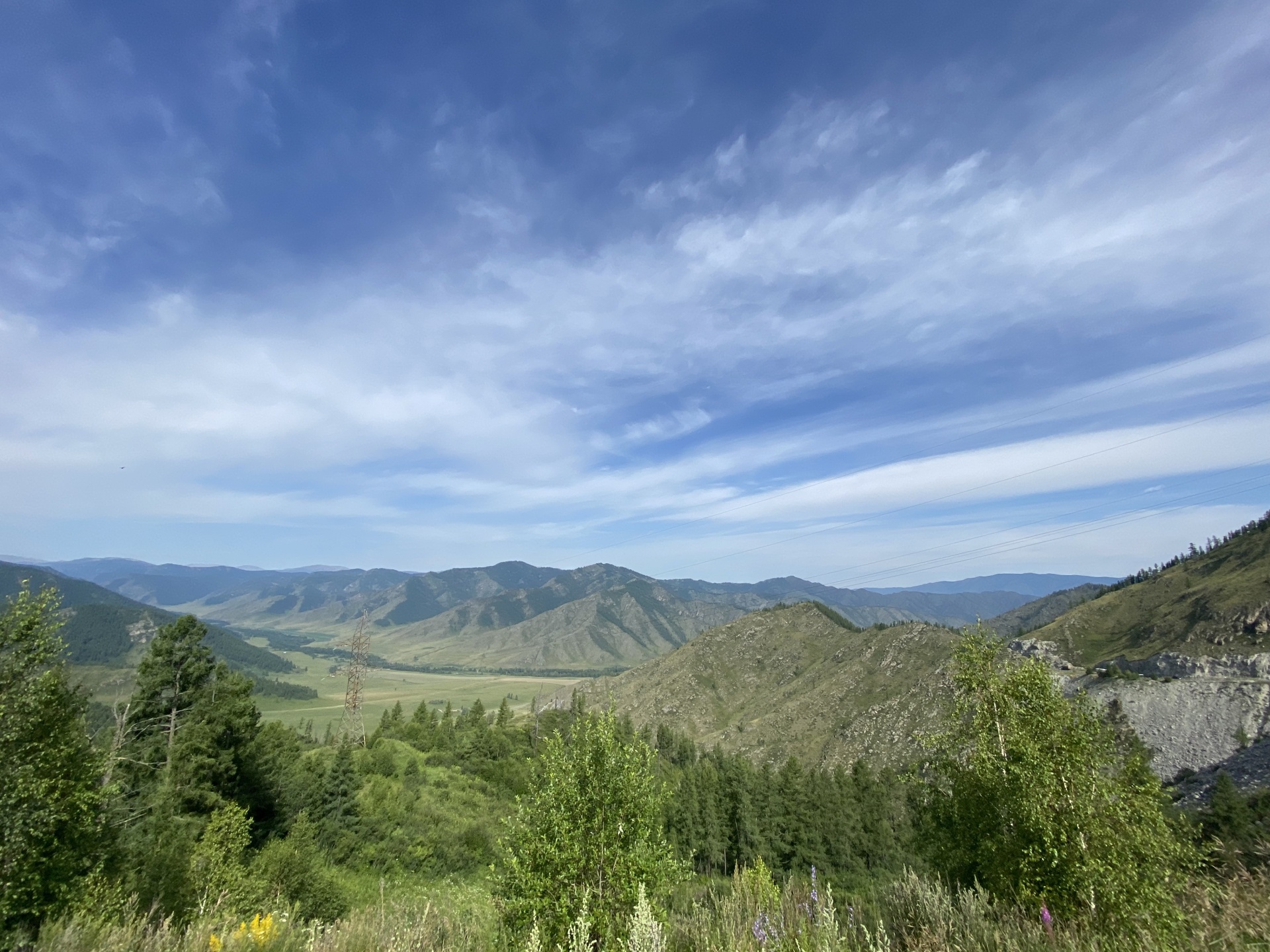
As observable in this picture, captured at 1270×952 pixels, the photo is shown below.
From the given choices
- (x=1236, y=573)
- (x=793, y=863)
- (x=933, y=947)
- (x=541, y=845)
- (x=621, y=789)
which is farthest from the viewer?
(x=1236, y=573)

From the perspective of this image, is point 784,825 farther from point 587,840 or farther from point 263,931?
point 263,931

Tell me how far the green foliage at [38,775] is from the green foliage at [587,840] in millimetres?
12720

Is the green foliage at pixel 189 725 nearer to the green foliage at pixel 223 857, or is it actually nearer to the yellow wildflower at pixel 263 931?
the green foliage at pixel 223 857

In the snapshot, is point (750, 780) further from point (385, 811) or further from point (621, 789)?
point (621, 789)

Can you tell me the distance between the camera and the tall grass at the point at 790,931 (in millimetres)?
6238

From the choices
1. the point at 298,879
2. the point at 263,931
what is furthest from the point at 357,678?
the point at 263,931

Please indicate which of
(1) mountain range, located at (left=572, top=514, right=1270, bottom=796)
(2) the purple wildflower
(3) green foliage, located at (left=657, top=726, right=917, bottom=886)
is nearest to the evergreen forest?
(2) the purple wildflower

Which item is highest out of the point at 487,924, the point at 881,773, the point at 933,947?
the point at 933,947

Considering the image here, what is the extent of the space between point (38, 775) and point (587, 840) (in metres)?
16.7

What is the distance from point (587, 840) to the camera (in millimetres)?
13281

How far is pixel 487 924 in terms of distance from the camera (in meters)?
11.2

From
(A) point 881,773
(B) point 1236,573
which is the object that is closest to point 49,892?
(A) point 881,773

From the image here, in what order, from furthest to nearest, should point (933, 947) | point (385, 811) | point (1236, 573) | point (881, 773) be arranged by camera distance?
point (1236, 573) < point (881, 773) < point (385, 811) < point (933, 947)

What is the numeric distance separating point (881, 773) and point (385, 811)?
323ft
